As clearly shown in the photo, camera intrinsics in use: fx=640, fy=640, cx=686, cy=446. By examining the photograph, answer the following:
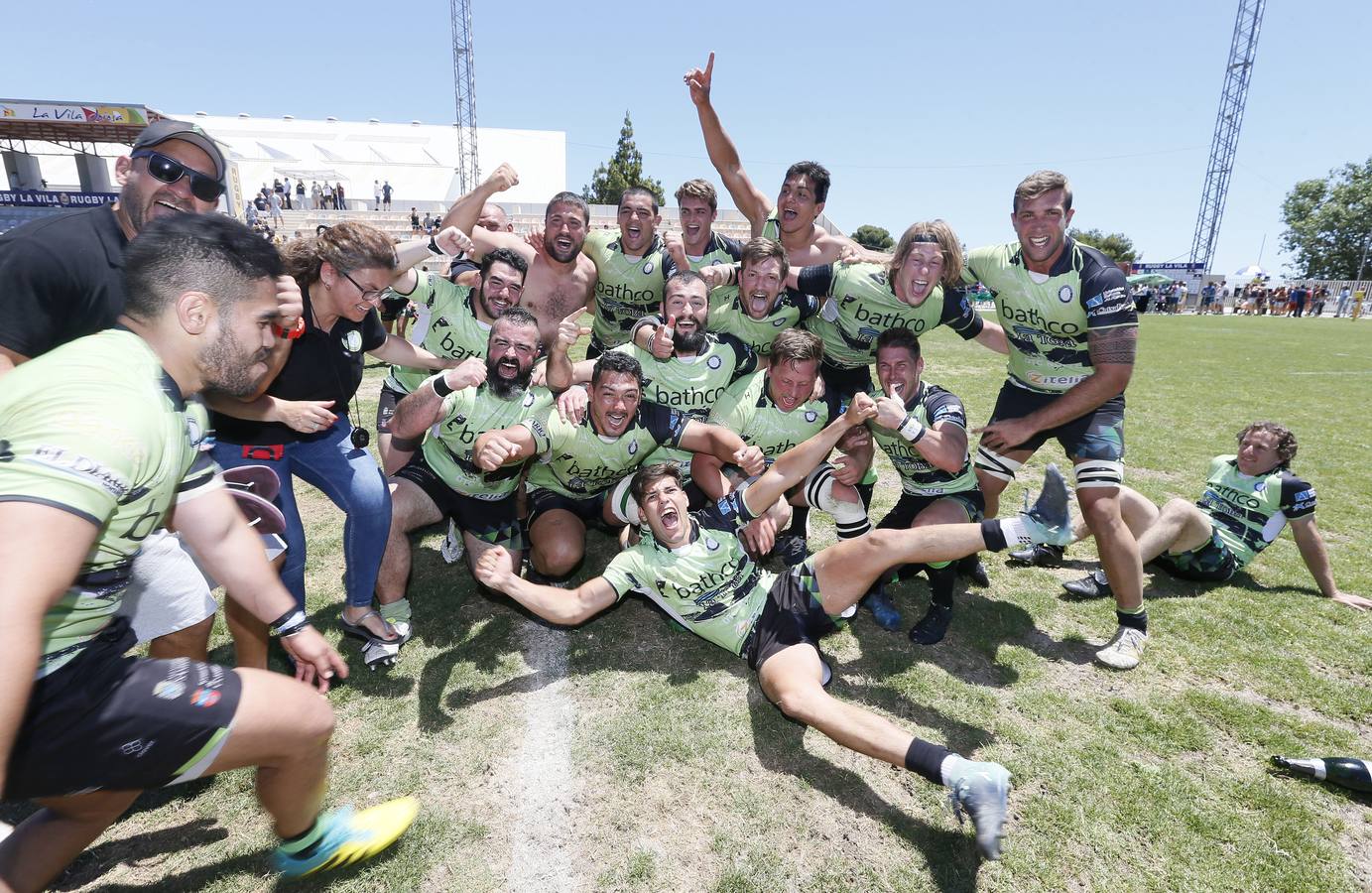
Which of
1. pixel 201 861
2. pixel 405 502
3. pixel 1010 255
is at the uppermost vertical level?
pixel 1010 255

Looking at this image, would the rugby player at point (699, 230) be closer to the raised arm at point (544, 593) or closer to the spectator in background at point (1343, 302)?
the raised arm at point (544, 593)

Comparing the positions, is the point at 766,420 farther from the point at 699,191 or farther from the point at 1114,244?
the point at 1114,244

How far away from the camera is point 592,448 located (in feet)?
14.5

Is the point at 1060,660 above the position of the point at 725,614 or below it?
below

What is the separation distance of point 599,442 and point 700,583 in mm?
1310

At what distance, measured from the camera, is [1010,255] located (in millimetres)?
4387

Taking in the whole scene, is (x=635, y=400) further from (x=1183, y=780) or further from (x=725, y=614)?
(x=1183, y=780)

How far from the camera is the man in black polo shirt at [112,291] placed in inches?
102

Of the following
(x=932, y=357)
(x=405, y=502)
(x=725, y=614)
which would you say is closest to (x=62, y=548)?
(x=725, y=614)

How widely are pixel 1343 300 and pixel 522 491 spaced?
59888 millimetres

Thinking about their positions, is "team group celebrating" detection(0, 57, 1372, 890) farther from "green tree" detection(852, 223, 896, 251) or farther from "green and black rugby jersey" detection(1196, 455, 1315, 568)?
"green tree" detection(852, 223, 896, 251)

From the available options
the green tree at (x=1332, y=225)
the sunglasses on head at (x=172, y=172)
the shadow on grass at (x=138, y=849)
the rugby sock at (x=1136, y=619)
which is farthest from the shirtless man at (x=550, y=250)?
the green tree at (x=1332, y=225)

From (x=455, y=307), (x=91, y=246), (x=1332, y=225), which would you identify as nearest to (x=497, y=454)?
(x=455, y=307)

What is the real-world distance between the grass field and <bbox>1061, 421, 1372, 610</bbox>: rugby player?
0.68 ft
